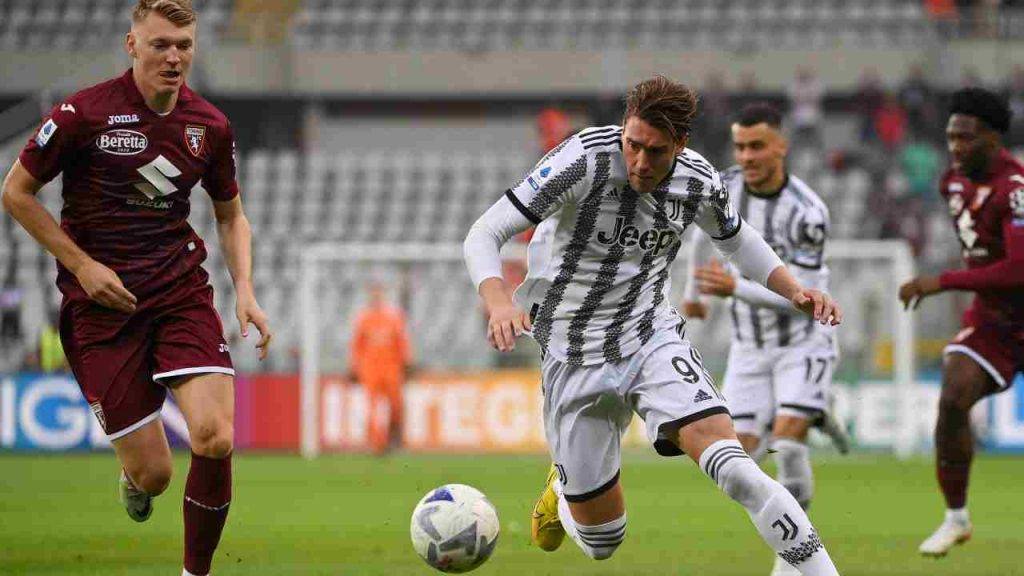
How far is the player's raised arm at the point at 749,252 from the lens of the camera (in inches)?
251

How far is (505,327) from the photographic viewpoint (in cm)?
549

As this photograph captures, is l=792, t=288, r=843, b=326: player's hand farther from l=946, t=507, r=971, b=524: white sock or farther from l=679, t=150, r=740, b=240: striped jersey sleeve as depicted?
l=946, t=507, r=971, b=524: white sock

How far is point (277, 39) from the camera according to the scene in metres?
27.6

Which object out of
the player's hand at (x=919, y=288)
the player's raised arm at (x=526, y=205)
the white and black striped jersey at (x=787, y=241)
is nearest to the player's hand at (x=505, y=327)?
the player's raised arm at (x=526, y=205)

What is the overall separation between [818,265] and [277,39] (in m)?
19.9

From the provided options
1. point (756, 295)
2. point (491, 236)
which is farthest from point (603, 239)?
point (756, 295)

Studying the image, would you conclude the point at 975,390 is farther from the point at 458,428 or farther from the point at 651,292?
the point at 458,428

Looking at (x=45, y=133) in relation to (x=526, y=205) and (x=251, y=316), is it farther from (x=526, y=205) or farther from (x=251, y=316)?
(x=526, y=205)

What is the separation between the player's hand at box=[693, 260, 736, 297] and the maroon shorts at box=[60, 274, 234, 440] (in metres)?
2.61

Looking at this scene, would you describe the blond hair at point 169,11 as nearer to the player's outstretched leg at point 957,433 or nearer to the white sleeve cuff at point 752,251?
the white sleeve cuff at point 752,251

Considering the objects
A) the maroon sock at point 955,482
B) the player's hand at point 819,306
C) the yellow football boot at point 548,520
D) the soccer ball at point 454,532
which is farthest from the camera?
the maroon sock at point 955,482

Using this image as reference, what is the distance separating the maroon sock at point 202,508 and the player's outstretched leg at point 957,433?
4158mm

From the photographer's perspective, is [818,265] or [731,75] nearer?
[818,265]

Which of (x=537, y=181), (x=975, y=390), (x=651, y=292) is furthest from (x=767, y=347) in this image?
(x=537, y=181)
